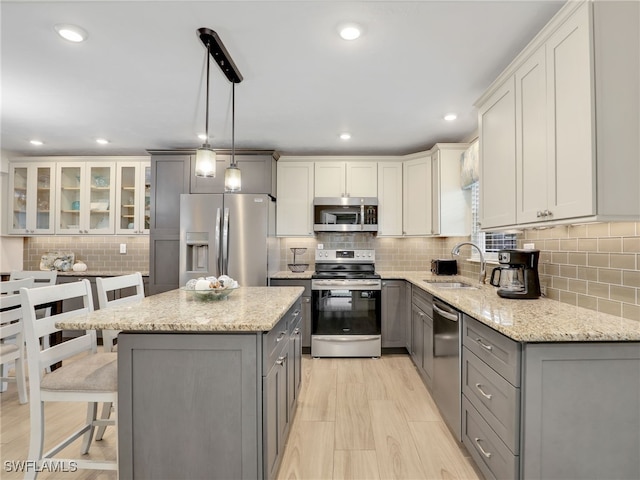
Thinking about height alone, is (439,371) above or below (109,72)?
below

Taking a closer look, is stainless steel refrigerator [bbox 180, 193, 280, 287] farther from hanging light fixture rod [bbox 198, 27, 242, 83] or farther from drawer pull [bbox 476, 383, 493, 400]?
drawer pull [bbox 476, 383, 493, 400]

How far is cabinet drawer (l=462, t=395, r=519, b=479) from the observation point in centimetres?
143

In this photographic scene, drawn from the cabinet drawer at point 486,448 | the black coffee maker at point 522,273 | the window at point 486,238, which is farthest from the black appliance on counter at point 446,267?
the cabinet drawer at point 486,448

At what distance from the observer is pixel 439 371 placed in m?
2.42

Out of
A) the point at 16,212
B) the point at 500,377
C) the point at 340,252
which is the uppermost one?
the point at 16,212

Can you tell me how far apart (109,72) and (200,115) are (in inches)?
33.2

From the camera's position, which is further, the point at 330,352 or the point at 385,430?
the point at 330,352

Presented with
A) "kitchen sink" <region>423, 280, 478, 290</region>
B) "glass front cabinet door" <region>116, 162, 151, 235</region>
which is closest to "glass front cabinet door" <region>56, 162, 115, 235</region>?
"glass front cabinet door" <region>116, 162, 151, 235</region>

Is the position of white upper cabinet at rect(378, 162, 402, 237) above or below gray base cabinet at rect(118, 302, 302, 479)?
above

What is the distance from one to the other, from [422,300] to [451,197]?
1.31 metres

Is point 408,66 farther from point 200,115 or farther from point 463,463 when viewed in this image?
point 463,463

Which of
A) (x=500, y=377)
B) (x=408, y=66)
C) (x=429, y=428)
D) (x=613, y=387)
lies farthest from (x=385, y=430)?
(x=408, y=66)

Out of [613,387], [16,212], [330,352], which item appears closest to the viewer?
[613,387]

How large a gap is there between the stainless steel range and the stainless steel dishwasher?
1.18 m
